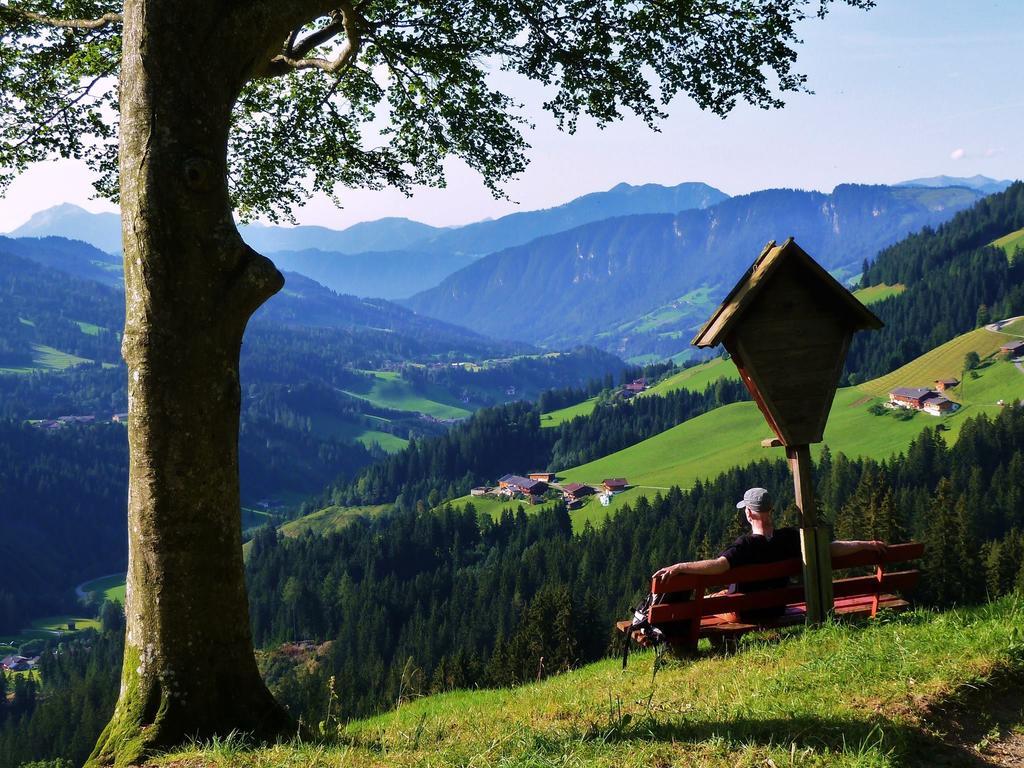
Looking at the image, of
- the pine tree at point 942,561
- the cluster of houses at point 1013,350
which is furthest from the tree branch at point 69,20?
the cluster of houses at point 1013,350

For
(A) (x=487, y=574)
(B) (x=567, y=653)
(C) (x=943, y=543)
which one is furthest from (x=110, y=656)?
(C) (x=943, y=543)

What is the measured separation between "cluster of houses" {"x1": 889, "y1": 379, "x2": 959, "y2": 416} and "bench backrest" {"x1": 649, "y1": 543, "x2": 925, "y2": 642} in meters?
143

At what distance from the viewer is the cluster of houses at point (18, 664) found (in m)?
124

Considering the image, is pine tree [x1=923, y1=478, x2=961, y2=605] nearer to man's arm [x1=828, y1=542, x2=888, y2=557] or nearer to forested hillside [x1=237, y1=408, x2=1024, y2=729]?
forested hillside [x1=237, y1=408, x2=1024, y2=729]

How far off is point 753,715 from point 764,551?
3.32 metres

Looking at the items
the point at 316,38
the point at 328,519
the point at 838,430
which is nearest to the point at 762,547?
the point at 316,38

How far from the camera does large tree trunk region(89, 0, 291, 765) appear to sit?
5.70 m

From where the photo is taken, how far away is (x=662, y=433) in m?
177

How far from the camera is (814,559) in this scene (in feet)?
A: 27.7

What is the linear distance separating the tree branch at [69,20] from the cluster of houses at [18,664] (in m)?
138

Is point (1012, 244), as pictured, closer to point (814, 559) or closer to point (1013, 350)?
point (1013, 350)

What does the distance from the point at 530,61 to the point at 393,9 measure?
2.04 metres

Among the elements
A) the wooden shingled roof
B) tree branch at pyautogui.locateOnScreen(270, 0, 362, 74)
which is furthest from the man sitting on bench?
tree branch at pyautogui.locateOnScreen(270, 0, 362, 74)

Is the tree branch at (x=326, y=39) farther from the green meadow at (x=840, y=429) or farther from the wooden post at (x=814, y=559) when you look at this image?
the green meadow at (x=840, y=429)
